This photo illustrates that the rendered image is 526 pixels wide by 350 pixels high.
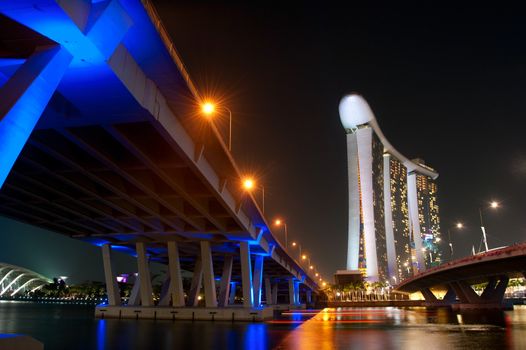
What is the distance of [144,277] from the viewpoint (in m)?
42.3

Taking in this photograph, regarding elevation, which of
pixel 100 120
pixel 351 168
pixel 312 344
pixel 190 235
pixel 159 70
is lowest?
pixel 312 344

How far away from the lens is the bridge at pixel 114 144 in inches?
445

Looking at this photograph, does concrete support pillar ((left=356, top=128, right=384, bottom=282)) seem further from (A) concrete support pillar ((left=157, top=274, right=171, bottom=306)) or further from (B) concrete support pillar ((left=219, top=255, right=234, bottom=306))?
(A) concrete support pillar ((left=157, top=274, right=171, bottom=306))

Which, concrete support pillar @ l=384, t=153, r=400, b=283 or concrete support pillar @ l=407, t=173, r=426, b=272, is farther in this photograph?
concrete support pillar @ l=384, t=153, r=400, b=283

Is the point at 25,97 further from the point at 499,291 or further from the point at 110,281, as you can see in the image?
the point at 499,291

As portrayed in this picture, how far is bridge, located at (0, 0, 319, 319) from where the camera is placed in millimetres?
11305

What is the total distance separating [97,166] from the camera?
75.2 ft

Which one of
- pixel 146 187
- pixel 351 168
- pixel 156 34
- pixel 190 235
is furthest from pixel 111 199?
pixel 351 168

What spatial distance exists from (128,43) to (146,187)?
12.4 metres

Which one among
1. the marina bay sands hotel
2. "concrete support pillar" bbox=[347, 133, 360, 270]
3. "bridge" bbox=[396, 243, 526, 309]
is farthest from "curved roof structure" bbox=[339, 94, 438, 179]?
"bridge" bbox=[396, 243, 526, 309]

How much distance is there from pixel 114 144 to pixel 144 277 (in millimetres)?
24617

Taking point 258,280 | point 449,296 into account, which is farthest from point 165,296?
point 449,296

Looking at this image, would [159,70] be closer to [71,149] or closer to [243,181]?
[71,149]

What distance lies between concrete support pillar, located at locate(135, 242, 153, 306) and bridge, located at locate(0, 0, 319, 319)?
13cm
